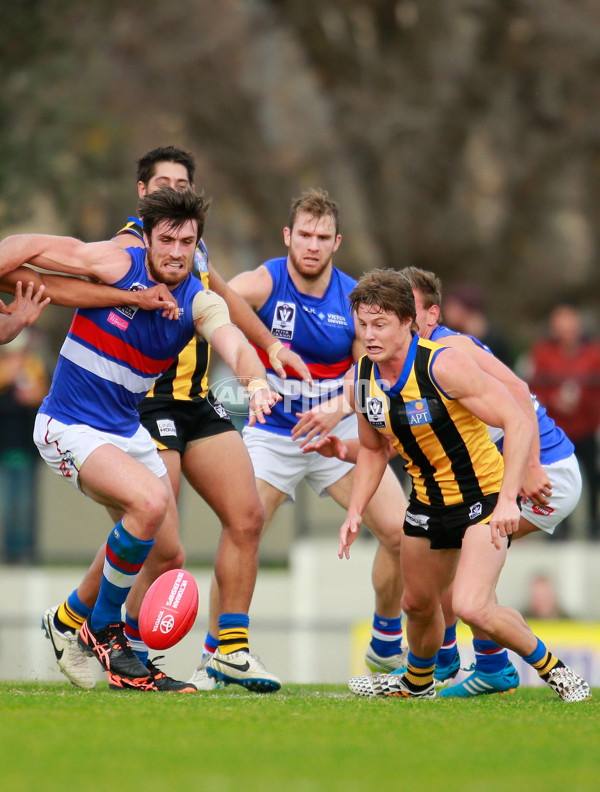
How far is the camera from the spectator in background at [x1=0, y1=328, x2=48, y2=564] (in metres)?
12.4

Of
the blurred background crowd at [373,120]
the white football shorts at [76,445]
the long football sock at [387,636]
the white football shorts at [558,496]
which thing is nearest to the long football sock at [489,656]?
the white football shorts at [558,496]

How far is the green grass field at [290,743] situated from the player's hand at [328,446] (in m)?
1.40

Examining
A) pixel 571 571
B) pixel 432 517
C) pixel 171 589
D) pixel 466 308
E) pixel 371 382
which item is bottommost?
pixel 571 571

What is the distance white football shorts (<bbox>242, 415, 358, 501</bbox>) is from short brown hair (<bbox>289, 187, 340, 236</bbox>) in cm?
126

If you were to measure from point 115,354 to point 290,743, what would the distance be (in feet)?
7.87

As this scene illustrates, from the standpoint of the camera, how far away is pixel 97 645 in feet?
21.0

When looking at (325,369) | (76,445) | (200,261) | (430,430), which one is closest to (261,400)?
(430,430)

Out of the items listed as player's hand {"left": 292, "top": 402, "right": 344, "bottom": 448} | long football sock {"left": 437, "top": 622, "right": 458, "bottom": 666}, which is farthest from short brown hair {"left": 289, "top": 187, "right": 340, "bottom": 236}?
long football sock {"left": 437, "top": 622, "right": 458, "bottom": 666}

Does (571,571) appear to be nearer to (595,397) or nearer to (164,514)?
(595,397)

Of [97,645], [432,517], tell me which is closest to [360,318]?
[432,517]

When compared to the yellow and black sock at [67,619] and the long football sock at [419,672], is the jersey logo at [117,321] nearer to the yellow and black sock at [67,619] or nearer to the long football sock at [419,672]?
the yellow and black sock at [67,619]

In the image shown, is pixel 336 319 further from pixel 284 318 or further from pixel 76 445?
pixel 76 445

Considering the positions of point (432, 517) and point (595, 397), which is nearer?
point (432, 517)

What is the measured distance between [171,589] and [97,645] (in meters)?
0.47
